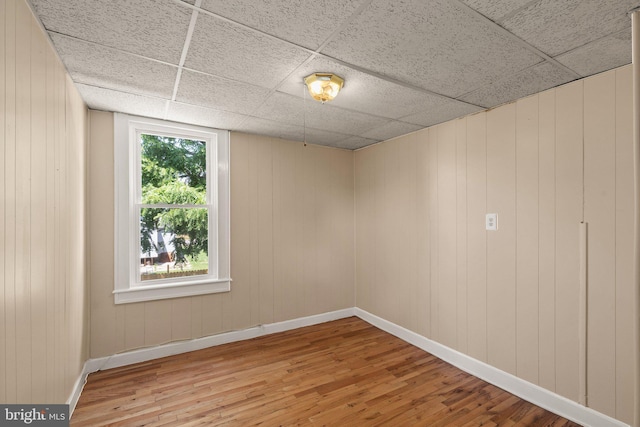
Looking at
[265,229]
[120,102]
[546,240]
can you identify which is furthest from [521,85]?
[120,102]

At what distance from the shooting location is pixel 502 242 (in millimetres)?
2508

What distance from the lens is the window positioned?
284 centimetres

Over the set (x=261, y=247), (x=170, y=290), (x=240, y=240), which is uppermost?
(x=240, y=240)


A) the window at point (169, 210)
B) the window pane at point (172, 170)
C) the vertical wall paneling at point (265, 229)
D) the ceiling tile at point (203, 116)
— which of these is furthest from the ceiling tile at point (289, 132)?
the window pane at point (172, 170)

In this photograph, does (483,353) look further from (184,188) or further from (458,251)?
(184,188)

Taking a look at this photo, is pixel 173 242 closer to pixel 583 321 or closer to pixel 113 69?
pixel 113 69

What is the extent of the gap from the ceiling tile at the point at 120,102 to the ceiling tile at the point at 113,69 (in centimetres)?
11

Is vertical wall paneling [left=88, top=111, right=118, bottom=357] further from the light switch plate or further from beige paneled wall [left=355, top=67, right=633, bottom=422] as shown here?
the light switch plate

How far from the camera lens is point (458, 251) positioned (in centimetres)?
287

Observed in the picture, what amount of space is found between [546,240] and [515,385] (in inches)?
48.8

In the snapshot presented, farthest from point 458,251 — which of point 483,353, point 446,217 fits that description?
point 483,353

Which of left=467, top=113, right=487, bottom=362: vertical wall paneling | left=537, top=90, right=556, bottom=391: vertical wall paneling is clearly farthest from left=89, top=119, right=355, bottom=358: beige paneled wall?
left=537, top=90, right=556, bottom=391: vertical wall paneling

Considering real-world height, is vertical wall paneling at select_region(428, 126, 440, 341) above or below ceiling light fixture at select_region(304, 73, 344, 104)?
below

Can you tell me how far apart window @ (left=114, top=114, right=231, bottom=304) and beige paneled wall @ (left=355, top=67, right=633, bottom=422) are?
7.10 ft
